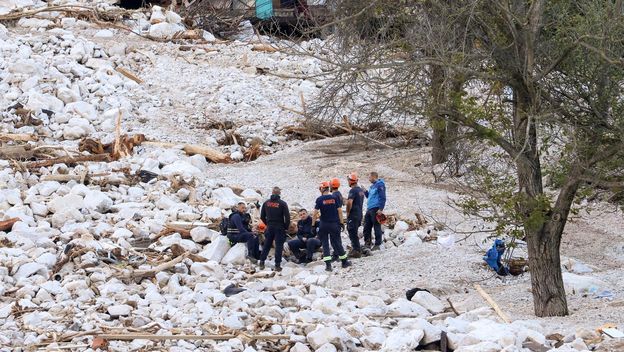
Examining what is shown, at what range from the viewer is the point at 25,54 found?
2603 centimetres

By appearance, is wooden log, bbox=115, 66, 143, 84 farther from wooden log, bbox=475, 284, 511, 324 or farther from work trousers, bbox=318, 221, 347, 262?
wooden log, bbox=475, 284, 511, 324

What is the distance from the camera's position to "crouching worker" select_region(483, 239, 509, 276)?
1473 cm

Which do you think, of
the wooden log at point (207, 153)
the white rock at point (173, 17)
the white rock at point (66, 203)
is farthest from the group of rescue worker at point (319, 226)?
the white rock at point (173, 17)

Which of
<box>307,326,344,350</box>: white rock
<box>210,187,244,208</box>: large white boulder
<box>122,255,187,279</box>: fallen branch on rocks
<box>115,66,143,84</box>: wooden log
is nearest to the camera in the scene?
<box>307,326,344,350</box>: white rock

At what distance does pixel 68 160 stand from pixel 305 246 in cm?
600

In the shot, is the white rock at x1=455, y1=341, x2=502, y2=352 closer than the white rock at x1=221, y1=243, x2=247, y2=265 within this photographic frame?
Yes

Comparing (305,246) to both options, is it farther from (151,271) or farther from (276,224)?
(151,271)

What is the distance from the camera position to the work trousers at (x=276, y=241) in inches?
589

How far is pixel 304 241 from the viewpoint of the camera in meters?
15.6

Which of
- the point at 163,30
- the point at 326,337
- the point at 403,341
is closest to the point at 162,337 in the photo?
the point at 326,337

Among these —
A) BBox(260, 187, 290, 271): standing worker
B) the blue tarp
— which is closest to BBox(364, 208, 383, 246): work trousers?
BBox(260, 187, 290, 271): standing worker

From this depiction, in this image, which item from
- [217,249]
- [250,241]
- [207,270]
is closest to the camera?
[207,270]

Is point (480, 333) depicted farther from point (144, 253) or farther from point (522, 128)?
point (144, 253)

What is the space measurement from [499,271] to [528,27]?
4509 mm
